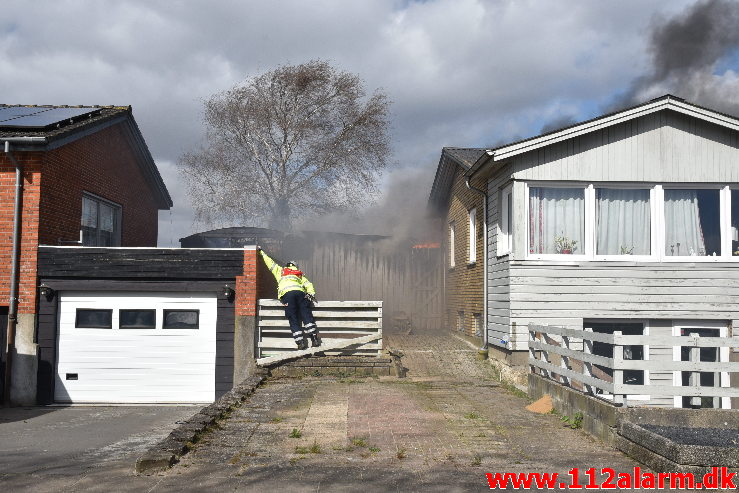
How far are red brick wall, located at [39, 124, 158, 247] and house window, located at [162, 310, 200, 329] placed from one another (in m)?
2.91

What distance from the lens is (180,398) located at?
48.5 feet

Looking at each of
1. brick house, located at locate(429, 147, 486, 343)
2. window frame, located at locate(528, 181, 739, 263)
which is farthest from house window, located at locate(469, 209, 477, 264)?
window frame, located at locate(528, 181, 739, 263)

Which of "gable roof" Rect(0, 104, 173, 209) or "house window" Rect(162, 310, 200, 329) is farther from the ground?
"gable roof" Rect(0, 104, 173, 209)

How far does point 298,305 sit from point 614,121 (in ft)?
22.2

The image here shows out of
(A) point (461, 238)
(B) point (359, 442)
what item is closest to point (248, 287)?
(A) point (461, 238)

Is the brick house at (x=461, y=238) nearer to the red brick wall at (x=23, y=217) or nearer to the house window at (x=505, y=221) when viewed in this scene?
the house window at (x=505, y=221)

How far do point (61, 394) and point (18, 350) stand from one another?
124 centimetres

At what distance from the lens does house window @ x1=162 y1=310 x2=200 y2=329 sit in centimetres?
1491

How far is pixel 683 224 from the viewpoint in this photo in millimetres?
12992

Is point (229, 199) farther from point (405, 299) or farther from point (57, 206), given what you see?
point (57, 206)

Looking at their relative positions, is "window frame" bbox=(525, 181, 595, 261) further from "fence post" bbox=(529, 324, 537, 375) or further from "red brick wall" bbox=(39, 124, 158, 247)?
"red brick wall" bbox=(39, 124, 158, 247)

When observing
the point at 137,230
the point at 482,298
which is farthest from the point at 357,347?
the point at 137,230

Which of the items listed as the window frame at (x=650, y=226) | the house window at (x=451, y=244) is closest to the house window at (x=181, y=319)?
the house window at (x=451, y=244)

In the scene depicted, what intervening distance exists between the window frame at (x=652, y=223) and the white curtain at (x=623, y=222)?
0.31 feet
